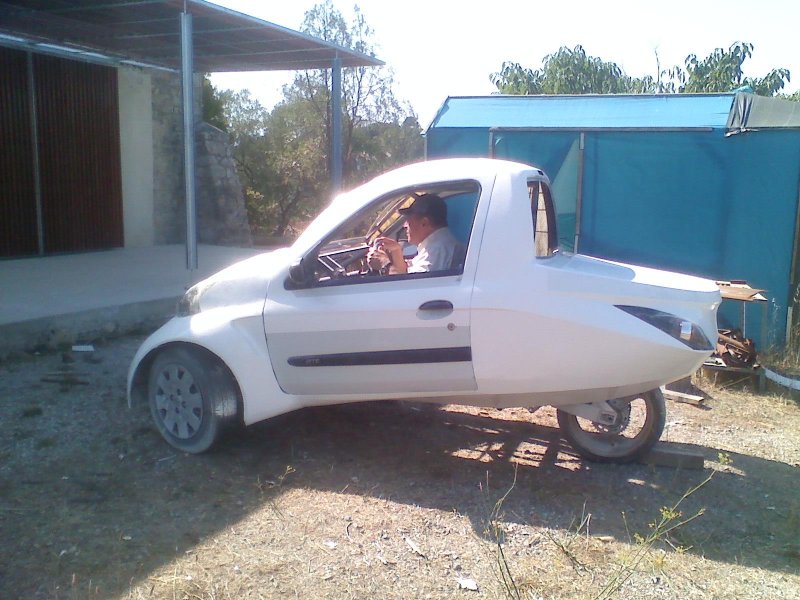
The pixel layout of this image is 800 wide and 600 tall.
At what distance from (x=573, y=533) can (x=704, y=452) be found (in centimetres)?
167

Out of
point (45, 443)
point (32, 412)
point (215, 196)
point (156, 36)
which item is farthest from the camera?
point (215, 196)

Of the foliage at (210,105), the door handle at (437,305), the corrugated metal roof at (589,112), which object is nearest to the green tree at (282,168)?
the foliage at (210,105)

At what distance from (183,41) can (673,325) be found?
660 centimetres

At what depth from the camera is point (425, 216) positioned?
4.93 metres

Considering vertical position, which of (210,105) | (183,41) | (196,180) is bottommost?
(196,180)

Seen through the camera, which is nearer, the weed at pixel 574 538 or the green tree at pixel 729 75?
the weed at pixel 574 538

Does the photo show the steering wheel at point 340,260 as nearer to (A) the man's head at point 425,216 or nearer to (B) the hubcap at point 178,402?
(A) the man's head at point 425,216

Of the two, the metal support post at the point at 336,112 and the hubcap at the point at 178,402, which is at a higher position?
the metal support post at the point at 336,112

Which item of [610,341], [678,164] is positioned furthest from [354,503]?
[678,164]

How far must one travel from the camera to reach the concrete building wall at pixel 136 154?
1369 centimetres

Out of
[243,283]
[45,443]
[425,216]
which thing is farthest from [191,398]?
[425,216]

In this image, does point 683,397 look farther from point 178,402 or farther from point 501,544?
point 178,402

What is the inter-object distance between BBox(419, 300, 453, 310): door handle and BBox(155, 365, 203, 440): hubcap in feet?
4.98

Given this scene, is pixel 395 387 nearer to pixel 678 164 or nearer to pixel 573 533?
pixel 573 533
